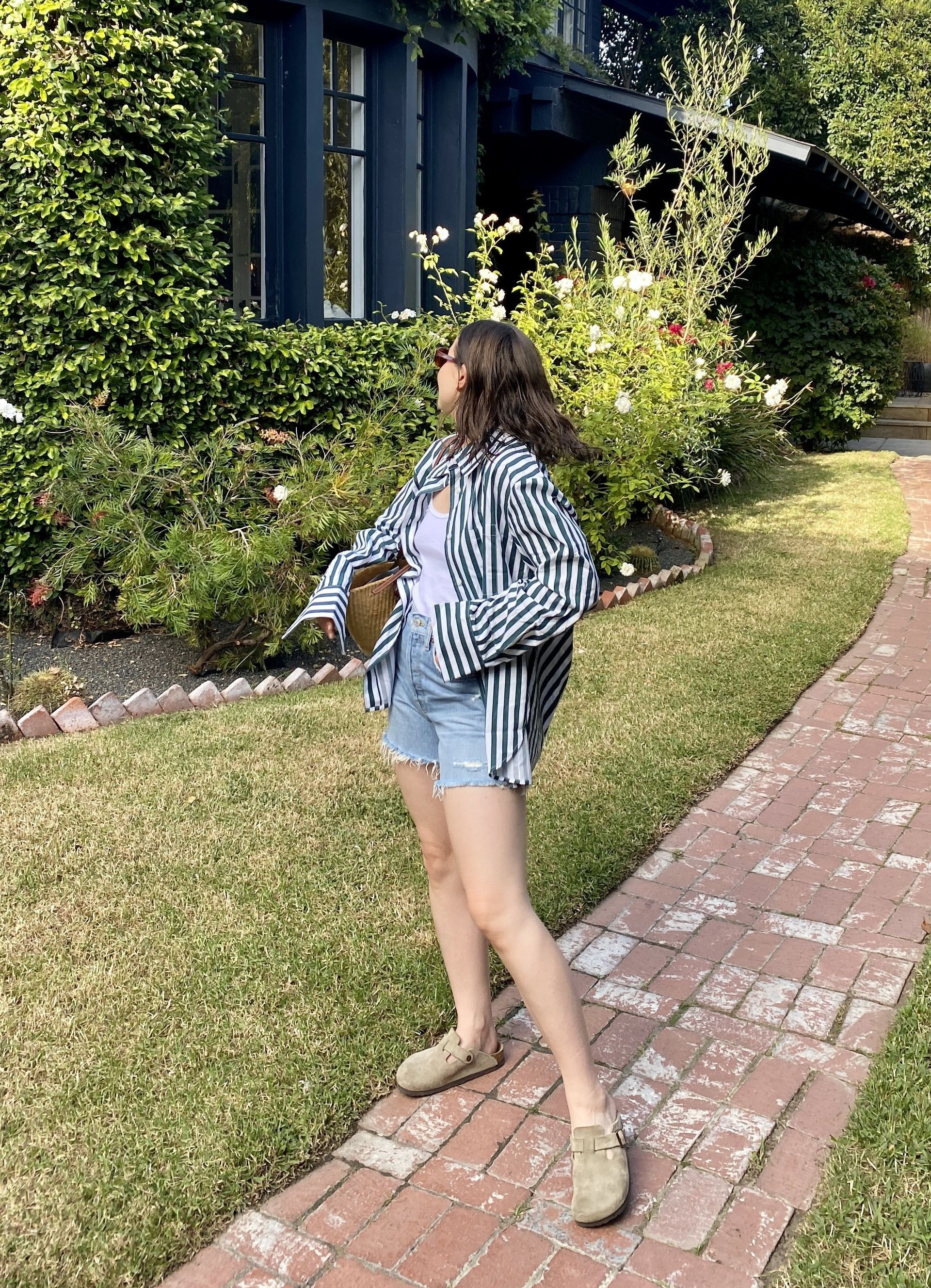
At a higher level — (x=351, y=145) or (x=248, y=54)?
(x=248, y=54)

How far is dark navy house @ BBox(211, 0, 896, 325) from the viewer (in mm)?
7762

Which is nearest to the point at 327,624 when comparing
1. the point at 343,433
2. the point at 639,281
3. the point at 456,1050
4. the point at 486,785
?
the point at 486,785

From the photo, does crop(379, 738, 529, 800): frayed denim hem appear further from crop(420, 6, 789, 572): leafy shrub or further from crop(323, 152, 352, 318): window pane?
crop(323, 152, 352, 318): window pane

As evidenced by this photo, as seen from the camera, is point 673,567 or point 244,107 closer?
point 244,107

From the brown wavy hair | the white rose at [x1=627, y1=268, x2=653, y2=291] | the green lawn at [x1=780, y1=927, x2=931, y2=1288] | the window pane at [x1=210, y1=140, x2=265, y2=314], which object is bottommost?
the green lawn at [x1=780, y1=927, x2=931, y2=1288]

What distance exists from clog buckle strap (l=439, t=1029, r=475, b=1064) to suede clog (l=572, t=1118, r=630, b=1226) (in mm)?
453

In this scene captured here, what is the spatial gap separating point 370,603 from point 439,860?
0.62 meters

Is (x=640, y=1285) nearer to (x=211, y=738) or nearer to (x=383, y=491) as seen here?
(x=211, y=738)

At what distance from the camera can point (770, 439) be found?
1114 centimetres

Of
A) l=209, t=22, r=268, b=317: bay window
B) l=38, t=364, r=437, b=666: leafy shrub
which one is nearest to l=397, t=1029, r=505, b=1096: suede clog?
l=38, t=364, r=437, b=666: leafy shrub

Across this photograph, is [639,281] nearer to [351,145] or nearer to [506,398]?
[351,145]

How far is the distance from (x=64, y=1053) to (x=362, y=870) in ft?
3.96

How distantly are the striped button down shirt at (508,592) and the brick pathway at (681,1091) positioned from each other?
90 cm

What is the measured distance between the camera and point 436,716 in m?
2.54
